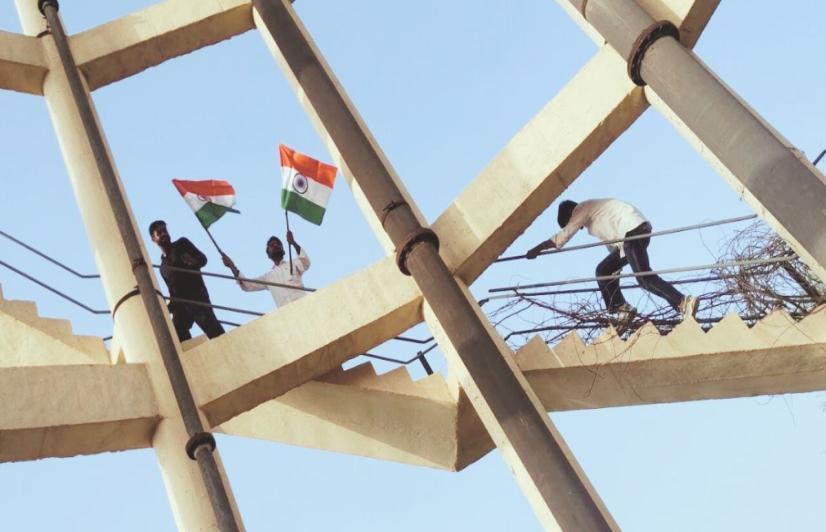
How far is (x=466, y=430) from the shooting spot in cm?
1004

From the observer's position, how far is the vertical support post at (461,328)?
24.3 ft

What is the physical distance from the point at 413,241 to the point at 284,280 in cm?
274

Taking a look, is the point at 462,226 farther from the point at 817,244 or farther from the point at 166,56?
the point at 166,56

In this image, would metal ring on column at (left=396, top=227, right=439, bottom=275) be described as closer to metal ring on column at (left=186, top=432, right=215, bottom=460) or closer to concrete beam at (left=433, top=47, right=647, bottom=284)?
concrete beam at (left=433, top=47, right=647, bottom=284)

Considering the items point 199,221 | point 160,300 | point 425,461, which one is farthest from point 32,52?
point 425,461

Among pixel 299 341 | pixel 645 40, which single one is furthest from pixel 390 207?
pixel 645 40

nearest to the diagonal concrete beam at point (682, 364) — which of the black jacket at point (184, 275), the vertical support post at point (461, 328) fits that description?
the vertical support post at point (461, 328)

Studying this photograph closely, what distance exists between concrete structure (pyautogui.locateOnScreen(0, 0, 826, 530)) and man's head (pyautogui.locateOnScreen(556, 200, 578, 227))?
120cm

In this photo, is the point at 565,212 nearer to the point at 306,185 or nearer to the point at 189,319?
the point at 306,185

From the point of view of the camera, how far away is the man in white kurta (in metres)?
11.1

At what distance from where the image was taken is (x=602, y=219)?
10.5 m

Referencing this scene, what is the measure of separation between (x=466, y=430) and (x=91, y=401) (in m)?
3.14

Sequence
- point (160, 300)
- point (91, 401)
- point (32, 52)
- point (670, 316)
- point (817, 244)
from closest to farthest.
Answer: point (817, 244), point (91, 401), point (160, 300), point (670, 316), point (32, 52)

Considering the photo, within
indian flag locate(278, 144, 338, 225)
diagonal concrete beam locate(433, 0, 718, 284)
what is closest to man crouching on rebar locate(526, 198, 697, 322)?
diagonal concrete beam locate(433, 0, 718, 284)
